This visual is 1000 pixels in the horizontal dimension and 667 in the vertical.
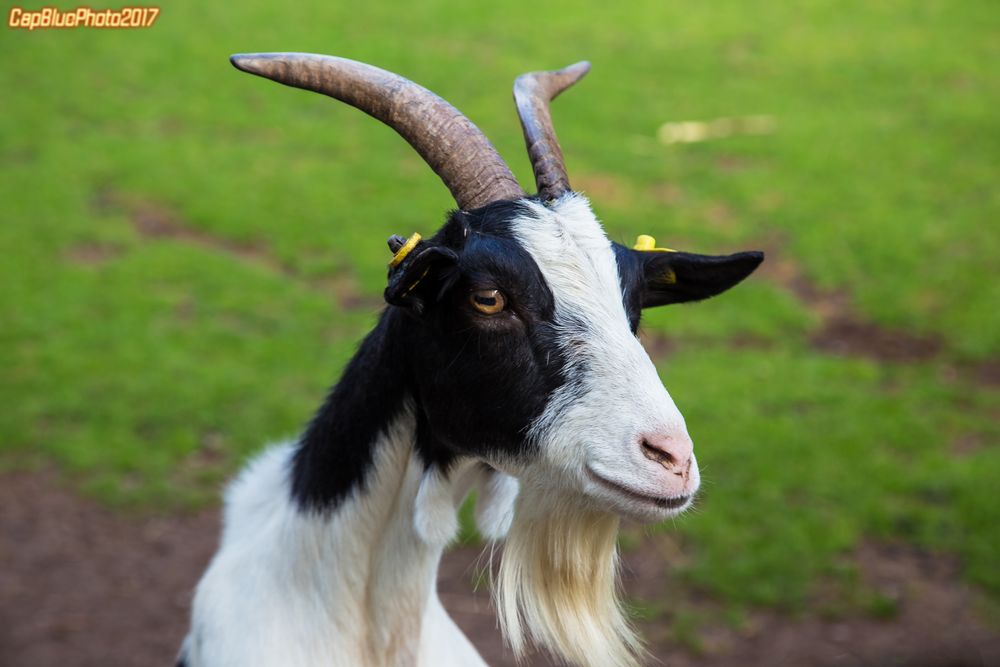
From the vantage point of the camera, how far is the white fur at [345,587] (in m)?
3.28

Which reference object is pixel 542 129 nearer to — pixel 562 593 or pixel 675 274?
pixel 675 274

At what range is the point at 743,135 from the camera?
43.4 feet

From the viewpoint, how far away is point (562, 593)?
3252 mm

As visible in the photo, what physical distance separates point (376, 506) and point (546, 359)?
0.77 m

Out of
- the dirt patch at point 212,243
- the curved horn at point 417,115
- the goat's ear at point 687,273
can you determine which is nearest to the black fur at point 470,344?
the curved horn at point 417,115

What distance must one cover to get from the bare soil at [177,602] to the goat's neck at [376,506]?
8.24 ft

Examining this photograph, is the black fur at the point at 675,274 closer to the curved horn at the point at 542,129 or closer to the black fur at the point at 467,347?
the black fur at the point at 467,347

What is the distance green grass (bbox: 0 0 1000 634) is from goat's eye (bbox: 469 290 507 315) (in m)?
3.87

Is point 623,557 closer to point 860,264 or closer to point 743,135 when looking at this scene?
point 860,264

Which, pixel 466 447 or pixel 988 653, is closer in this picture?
pixel 466 447

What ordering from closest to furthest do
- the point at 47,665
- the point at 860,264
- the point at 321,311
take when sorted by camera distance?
the point at 47,665
the point at 321,311
the point at 860,264

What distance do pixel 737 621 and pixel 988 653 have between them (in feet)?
4.20

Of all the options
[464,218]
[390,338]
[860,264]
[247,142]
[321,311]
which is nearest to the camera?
[464,218]

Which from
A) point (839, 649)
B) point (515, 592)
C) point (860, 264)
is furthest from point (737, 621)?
point (860, 264)
